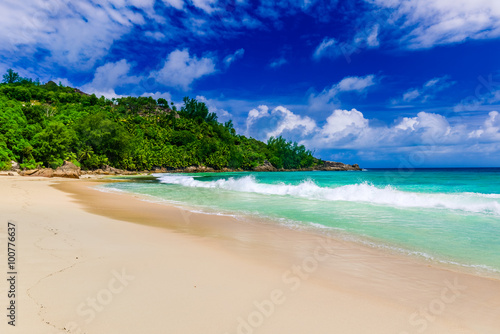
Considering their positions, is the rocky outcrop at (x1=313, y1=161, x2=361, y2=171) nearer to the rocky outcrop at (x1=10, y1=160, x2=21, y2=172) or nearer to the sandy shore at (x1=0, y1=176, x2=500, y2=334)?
the rocky outcrop at (x1=10, y1=160, x2=21, y2=172)

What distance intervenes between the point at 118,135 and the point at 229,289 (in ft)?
261

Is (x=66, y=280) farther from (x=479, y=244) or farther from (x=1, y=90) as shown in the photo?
(x=1, y=90)

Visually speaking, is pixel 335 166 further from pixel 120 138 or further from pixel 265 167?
pixel 120 138

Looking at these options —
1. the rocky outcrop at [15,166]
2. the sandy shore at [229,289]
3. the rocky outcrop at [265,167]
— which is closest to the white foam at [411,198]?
the sandy shore at [229,289]

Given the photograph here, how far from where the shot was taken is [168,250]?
549 cm

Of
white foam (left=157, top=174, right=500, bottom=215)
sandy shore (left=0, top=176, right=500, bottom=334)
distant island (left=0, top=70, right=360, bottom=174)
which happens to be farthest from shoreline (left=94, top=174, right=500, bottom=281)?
distant island (left=0, top=70, right=360, bottom=174)

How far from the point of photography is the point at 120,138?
7438 centimetres

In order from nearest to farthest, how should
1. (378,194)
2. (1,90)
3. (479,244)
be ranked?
(479,244)
(378,194)
(1,90)

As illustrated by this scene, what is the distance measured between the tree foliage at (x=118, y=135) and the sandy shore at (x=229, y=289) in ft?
161

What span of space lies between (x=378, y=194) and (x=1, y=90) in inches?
5500

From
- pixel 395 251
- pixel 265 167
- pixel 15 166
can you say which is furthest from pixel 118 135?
pixel 395 251

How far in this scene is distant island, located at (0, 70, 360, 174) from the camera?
160 feet

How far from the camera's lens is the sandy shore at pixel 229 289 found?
280cm

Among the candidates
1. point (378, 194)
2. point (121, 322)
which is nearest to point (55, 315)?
point (121, 322)
